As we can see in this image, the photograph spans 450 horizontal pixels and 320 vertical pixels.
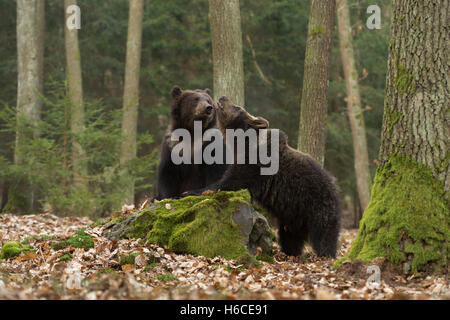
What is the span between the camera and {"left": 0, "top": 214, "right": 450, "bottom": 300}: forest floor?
4031 mm

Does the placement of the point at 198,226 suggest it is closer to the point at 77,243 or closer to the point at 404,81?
the point at 77,243

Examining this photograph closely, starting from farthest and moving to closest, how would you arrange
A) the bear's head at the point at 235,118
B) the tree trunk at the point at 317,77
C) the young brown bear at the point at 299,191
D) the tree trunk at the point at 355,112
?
the tree trunk at the point at 355,112 < the tree trunk at the point at 317,77 < the bear's head at the point at 235,118 < the young brown bear at the point at 299,191

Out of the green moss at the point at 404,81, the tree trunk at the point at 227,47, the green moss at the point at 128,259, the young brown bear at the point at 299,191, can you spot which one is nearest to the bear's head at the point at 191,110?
the young brown bear at the point at 299,191

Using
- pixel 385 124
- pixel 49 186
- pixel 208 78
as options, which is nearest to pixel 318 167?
pixel 385 124

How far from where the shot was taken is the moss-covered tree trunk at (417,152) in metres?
5.15

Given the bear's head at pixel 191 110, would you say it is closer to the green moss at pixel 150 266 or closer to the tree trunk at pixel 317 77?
the tree trunk at pixel 317 77

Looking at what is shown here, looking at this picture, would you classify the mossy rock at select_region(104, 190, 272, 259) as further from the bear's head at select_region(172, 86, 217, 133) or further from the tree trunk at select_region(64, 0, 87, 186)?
the tree trunk at select_region(64, 0, 87, 186)

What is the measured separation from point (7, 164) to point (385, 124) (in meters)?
12.0

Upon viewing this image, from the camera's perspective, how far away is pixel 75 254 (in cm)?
609

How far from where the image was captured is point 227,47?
10.6 m

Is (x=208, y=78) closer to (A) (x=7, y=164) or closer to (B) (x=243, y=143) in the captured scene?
(A) (x=7, y=164)

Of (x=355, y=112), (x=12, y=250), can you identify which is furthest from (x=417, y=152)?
(x=355, y=112)

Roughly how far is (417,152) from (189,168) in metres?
4.22

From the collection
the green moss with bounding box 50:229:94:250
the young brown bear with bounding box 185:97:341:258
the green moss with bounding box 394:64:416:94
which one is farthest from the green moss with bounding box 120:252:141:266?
the green moss with bounding box 394:64:416:94
